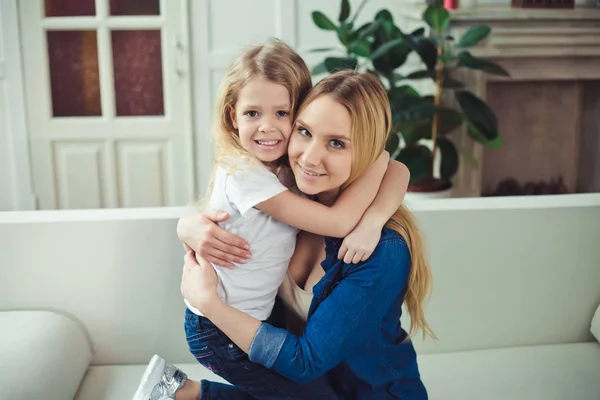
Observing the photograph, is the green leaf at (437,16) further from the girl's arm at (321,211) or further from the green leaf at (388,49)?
the girl's arm at (321,211)

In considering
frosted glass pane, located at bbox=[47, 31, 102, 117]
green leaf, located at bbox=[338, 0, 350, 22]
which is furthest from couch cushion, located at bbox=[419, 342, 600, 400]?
frosted glass pane, located at bbox=[47, 31, 102, 117]

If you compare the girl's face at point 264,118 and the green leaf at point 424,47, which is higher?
the green leaf at point 424,47

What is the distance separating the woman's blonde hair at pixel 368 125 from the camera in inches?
45.6

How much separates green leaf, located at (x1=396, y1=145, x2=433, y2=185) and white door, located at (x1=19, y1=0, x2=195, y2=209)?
49.8 inches

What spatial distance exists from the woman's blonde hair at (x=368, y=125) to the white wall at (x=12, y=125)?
3.01m

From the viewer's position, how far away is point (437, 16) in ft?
10.4

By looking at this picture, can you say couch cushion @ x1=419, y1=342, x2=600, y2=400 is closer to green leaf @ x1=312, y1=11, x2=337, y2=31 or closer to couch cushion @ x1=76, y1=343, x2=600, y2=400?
couch cushion @ x1=76, y1=343, x2=600, y2=400

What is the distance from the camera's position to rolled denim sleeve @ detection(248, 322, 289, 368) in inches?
47.0

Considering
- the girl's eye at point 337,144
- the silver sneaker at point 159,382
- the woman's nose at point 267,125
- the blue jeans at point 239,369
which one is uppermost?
the woman's nose at point 267,125

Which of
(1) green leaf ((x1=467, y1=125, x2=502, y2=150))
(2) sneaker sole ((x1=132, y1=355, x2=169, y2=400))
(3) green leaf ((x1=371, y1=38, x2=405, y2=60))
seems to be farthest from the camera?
(1) green leaf ((x1=467, y1=125, x2=502, y2=150))

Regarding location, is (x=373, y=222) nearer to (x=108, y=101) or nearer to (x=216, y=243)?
(x=216, y=243)

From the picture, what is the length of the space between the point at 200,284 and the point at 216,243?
0.08m

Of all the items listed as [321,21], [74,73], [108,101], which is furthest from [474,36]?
[74,73]

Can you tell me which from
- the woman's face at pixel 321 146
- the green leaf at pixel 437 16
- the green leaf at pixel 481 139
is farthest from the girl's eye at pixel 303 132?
the green leaf at pixel 481 139
